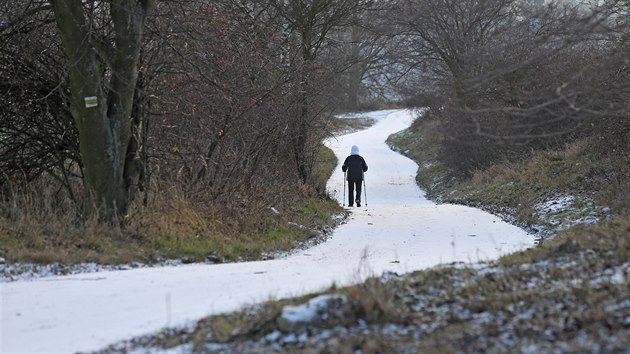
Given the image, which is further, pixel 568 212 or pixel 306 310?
pixel 568 212

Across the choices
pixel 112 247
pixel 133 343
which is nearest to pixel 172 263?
pixel 112 247

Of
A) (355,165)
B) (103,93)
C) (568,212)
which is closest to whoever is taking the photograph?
(103,93)

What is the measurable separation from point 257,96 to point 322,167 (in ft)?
66.5

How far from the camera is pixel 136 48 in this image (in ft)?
39.2

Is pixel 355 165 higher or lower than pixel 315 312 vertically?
higher

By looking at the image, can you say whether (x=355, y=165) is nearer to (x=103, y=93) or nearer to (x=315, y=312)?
(x=103, y=93)

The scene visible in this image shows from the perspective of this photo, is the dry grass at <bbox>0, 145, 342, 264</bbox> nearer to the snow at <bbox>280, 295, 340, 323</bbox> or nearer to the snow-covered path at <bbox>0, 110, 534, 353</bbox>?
the snow-covered path at <bbox>0, 110, 534, 353</bbox>

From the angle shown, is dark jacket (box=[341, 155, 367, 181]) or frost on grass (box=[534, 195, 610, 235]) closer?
frost on grass (box=[534, 195, 610, 235])

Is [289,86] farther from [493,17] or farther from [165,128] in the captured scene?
[493,17]

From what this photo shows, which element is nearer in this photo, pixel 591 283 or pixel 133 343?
pixel 133 343

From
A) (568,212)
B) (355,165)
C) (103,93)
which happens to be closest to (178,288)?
(103,93)

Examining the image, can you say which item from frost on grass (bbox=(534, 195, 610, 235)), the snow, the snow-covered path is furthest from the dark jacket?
the snow

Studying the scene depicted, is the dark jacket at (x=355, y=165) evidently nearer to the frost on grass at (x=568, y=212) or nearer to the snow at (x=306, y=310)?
the frost on grass at (x=568, y=212)

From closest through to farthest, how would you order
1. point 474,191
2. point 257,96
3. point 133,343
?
point 133,343 < point 257,96 < point 474,191
